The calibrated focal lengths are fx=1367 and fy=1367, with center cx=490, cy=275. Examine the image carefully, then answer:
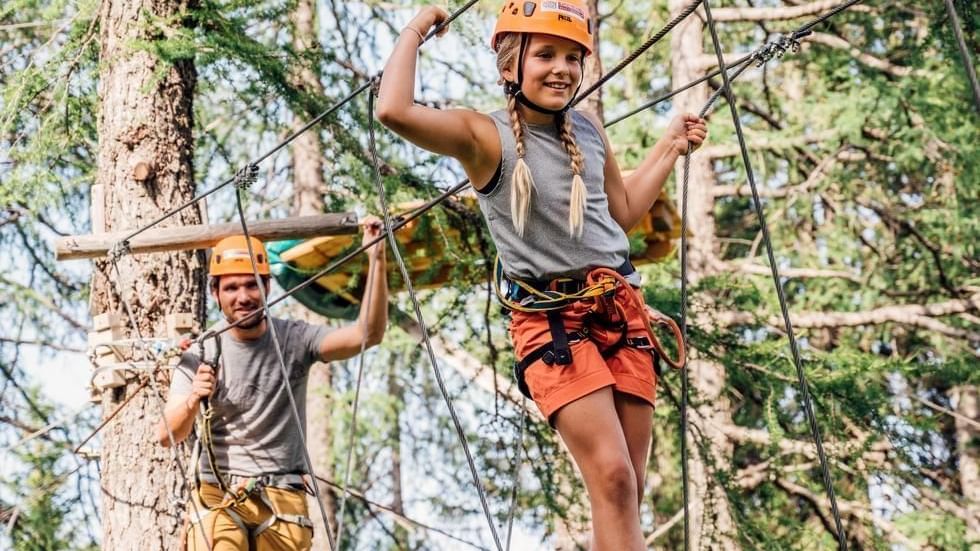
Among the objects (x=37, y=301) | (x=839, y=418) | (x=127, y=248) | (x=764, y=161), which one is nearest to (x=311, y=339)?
(x=127, y=248)

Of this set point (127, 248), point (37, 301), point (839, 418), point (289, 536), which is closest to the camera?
point (289, 536)

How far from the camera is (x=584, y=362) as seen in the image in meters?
2.77

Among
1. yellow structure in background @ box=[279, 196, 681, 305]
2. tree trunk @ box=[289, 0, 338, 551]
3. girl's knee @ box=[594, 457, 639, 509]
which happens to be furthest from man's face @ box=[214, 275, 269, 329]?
tree trunk @ box=[289, 0, 338, 551]

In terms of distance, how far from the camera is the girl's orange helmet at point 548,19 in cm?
279

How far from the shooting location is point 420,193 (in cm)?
622

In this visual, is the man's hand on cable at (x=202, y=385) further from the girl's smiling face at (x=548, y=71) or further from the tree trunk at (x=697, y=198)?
the tree trunk at (x=697, y=198)

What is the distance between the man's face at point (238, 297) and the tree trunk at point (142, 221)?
70 centimetres

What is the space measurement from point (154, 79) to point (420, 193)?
1368mm

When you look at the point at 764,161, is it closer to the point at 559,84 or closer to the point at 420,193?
the point at 420,193

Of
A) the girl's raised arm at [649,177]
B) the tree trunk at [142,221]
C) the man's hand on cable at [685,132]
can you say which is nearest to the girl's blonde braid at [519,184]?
the girl's raised arm at [649,177]

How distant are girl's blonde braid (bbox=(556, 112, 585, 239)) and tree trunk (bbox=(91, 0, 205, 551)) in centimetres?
255

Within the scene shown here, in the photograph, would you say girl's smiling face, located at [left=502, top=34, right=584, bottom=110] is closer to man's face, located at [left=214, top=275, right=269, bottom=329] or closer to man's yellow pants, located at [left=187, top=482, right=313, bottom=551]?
man's face, located at [left=214, top=275, right=269, bottom=329]

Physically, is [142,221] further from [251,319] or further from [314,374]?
[314,374]

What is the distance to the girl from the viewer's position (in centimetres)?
273
